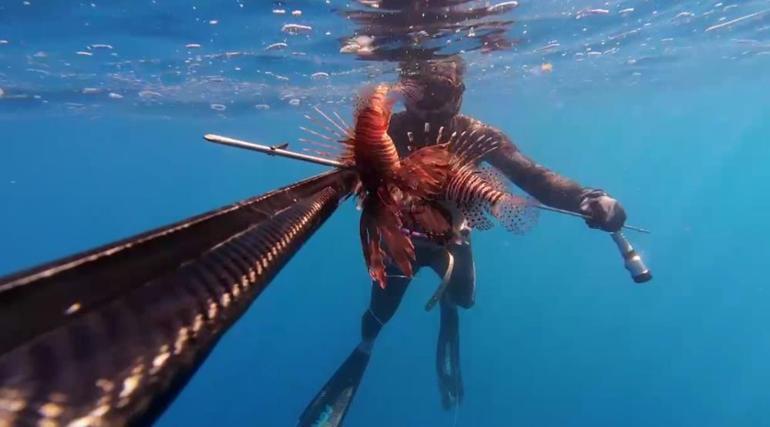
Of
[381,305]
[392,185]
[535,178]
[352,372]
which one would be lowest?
[352,372]

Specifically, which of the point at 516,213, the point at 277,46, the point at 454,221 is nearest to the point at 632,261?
the point at 516,213

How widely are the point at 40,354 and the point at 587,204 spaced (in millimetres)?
5115

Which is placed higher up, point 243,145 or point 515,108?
point 243,145

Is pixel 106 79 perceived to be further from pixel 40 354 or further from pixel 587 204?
pixel 40 354

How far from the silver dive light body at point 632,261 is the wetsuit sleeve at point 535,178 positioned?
0.58 m

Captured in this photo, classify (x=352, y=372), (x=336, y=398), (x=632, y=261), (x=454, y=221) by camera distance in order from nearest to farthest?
1. (x=454, y=221)
2. (x=632, y=261)
3. (x=336, y=398)
4. (x=352, y=372)

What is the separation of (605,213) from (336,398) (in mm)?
5649

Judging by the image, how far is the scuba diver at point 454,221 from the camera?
16.7ft

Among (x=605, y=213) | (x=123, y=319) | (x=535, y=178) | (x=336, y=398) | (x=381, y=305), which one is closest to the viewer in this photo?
(x=123, y=319)

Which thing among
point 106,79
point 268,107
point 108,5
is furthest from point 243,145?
point 268,107

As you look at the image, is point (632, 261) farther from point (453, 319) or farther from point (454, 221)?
point (453, 319)

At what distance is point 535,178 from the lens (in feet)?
20.2

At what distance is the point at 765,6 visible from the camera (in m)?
16.0

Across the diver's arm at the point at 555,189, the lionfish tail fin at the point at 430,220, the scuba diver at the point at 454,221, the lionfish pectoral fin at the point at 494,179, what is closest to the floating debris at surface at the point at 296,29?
the scuba diver at the point at 454,221
